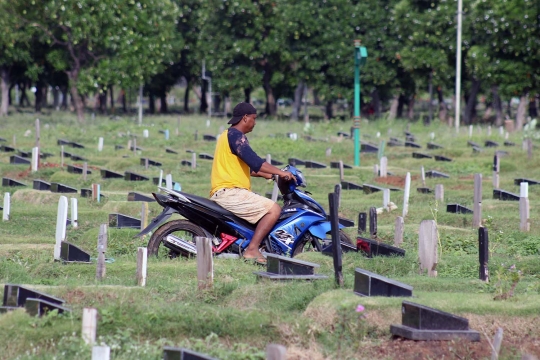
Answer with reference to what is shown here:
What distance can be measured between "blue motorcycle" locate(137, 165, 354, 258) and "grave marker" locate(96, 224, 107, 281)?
1360 millimetres

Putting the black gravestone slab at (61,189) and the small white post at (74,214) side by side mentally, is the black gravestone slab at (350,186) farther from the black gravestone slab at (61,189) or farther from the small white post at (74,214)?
the small white post at (74,214)

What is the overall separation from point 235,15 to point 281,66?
394 cm

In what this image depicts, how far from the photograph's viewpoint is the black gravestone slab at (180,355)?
A: 21.2 ft

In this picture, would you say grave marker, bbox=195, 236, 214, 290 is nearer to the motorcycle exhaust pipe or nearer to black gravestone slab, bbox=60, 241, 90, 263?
the motorcycle exhaust pipe

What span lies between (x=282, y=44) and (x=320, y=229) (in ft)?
144

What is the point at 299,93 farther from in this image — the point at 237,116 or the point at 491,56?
the point at 237,116

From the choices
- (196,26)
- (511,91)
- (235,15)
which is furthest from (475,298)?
(196,26)

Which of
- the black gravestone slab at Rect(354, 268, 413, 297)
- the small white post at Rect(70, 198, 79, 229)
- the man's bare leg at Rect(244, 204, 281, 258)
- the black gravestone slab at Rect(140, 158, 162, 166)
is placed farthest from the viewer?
the black gravestone slab at Rect(140, 158, 162, 166)

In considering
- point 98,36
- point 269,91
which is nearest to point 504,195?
point 98,36

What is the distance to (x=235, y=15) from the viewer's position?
183ft

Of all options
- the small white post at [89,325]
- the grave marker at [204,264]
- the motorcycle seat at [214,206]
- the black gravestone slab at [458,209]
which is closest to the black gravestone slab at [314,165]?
the black gravestone slab at [458,209]

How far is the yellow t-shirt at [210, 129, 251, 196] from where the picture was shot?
1054cm

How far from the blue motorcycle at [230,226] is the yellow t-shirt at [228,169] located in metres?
0.27

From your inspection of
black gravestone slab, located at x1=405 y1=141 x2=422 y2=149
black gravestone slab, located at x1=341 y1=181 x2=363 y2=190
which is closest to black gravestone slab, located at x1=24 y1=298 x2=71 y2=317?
black gravestone slab, located at x1=341 y1=181 x2=363 y2=190
